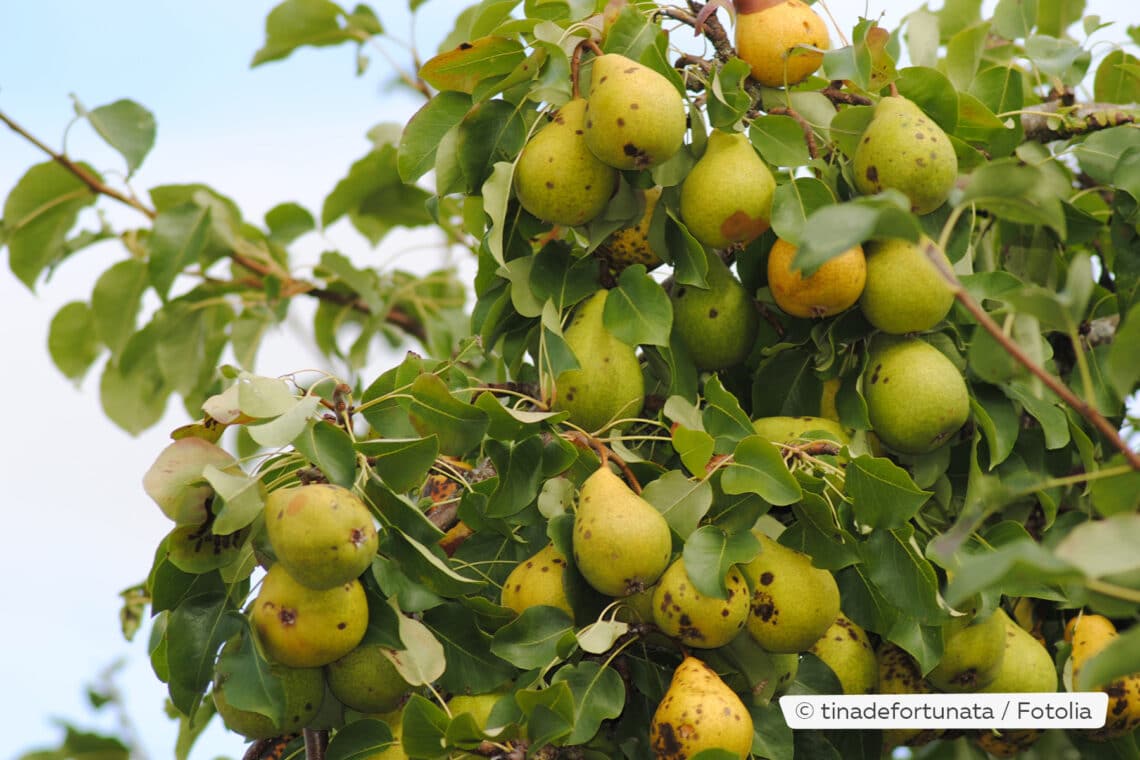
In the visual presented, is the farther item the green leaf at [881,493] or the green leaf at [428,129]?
the green leaf at [428,129]

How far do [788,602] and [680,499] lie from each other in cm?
19

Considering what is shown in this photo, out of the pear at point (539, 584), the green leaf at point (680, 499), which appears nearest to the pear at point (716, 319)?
the green leaf at point (680, 499)

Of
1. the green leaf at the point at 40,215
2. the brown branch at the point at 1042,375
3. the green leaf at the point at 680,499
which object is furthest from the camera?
the green leaf at the point at 40,215

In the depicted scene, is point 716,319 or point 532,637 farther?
point 716,319

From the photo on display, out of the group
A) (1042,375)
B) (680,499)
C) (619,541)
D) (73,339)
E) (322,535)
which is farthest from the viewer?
(73,339)

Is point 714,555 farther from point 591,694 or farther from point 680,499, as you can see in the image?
point 591,694

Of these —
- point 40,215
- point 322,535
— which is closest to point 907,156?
point 322,535

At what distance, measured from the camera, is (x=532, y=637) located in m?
1.60

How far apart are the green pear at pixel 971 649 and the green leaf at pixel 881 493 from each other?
0.23m

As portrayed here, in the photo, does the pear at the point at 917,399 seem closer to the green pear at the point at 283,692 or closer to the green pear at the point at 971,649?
the green pear at the point at 971,649

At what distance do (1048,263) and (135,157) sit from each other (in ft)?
6.27

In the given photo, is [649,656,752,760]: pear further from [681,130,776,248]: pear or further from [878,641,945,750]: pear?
[681,130,776,248]: pear

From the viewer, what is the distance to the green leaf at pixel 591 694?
60.6 inches

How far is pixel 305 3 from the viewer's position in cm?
322
